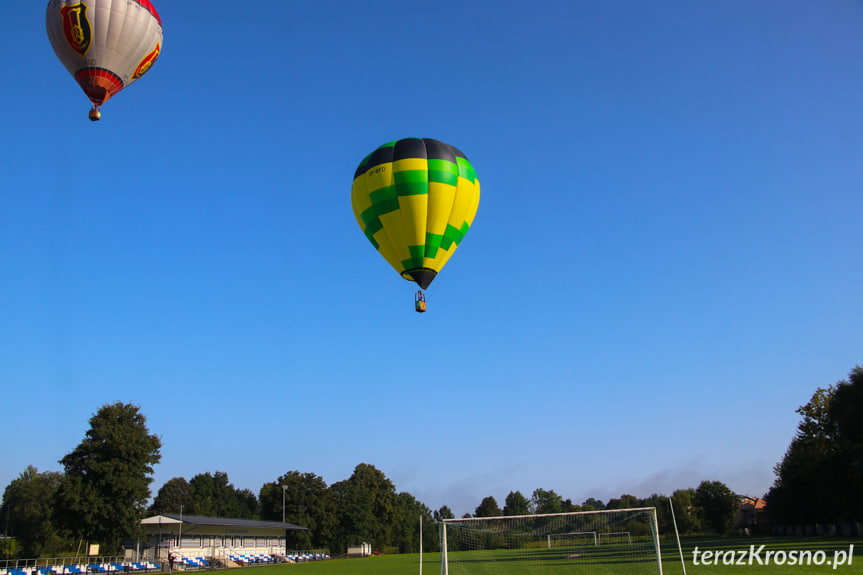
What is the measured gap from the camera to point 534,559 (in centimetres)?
3189

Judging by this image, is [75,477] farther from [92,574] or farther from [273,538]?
[273,538]

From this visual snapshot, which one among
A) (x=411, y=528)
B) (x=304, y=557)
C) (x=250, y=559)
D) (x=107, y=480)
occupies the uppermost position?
(x=107, y=480)

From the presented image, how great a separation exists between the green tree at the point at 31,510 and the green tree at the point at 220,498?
2886 centimetres

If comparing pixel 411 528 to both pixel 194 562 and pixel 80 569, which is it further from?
pixel 80 569

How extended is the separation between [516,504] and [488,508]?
6058 mm

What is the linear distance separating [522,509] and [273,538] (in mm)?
78732

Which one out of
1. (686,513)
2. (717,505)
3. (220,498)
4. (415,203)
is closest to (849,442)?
(415,203)

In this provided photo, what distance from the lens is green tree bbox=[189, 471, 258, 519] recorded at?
352ft

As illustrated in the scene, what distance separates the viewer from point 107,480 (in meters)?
37.6

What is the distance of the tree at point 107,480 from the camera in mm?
36969

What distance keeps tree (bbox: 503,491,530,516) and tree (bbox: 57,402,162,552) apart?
9914 centimetres

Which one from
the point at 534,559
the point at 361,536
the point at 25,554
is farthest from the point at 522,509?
the point at 534,559

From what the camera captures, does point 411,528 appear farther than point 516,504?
No

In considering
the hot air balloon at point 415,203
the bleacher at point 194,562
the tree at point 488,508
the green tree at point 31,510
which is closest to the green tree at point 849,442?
the hot air balloon at point 415,203
